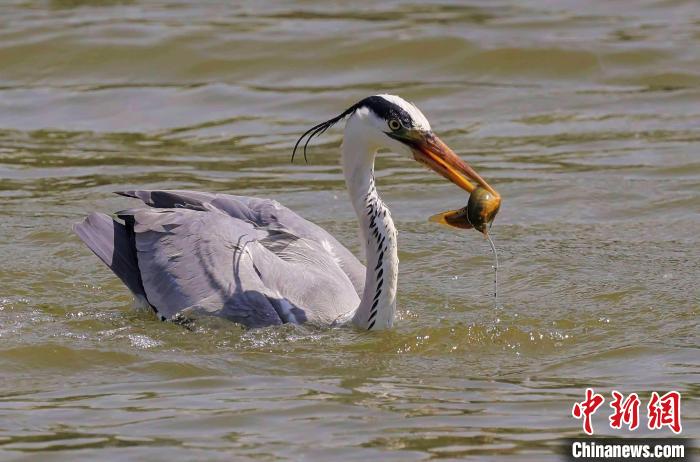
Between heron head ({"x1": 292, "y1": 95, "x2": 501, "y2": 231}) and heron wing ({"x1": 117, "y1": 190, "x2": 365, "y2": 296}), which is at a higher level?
heron head ({"x1": 292, "y1": 95, "x2": 501, "y2": 231})

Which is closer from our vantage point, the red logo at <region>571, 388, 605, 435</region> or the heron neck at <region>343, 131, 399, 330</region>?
the red logo at <region>571, 388, 605, 435</region>

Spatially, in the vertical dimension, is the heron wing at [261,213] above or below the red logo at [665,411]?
above

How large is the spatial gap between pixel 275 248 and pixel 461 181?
61.9 inches

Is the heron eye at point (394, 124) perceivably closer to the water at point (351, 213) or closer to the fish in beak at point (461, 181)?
the fish in beak at point (461, 181)

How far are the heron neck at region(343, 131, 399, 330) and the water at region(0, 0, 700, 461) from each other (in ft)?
0.63

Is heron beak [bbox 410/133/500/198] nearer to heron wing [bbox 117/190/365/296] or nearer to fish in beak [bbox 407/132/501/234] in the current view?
fish in beak [bbox 407/132/501/234]

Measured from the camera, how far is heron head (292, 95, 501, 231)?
805 cm

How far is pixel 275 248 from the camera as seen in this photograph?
29.6ft

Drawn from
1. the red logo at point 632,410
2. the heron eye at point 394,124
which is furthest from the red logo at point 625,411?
the heron eye at point 394,124

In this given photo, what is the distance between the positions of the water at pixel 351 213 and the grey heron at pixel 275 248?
0.67ft

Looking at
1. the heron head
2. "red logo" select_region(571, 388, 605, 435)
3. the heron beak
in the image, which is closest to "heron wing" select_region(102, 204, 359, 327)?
the heron head

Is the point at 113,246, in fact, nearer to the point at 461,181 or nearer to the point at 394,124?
the point at 394,124

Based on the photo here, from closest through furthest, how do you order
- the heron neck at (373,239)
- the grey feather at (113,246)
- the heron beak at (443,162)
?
the heron beak at (443,162) < the heron neck at (373,239) < the grey feather at (113,246)

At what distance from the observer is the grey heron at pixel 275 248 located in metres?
8.19
